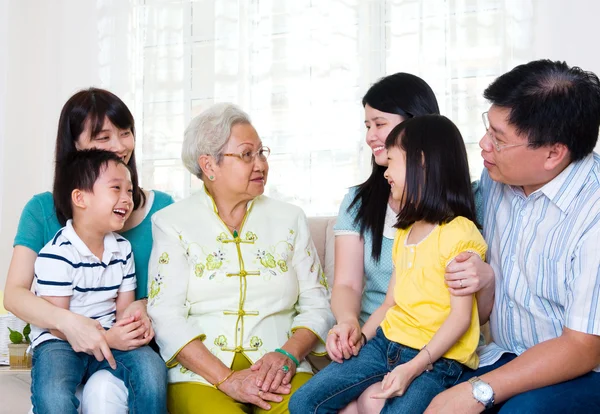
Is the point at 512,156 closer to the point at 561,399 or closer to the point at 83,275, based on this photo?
the point at 561,399

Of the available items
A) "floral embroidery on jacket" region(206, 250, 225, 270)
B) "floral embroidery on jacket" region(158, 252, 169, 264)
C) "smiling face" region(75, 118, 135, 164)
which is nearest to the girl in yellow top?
"floral embroidery on jacket" region(206, 250, 225, 270)

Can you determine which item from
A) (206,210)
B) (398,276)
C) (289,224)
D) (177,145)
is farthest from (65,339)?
(177,145)

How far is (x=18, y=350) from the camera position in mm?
2697

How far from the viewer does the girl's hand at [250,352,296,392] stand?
6.53ft

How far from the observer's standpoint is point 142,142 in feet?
16.8

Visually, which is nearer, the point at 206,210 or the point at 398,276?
the point at 398,276

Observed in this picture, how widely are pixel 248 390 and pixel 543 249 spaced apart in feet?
2.85

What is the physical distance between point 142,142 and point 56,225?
2.85m

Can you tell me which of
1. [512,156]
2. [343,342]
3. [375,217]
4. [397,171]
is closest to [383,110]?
[375,217]

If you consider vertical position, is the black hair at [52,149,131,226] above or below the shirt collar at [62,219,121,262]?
above

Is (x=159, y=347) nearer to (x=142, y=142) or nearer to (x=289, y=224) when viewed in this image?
(x=289, y=224)

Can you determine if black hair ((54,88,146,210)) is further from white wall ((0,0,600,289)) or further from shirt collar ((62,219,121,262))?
white wall ((0,0,600,289))

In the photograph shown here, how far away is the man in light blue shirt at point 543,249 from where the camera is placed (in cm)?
168

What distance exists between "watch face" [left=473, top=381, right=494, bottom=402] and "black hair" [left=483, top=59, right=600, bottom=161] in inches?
23.8
